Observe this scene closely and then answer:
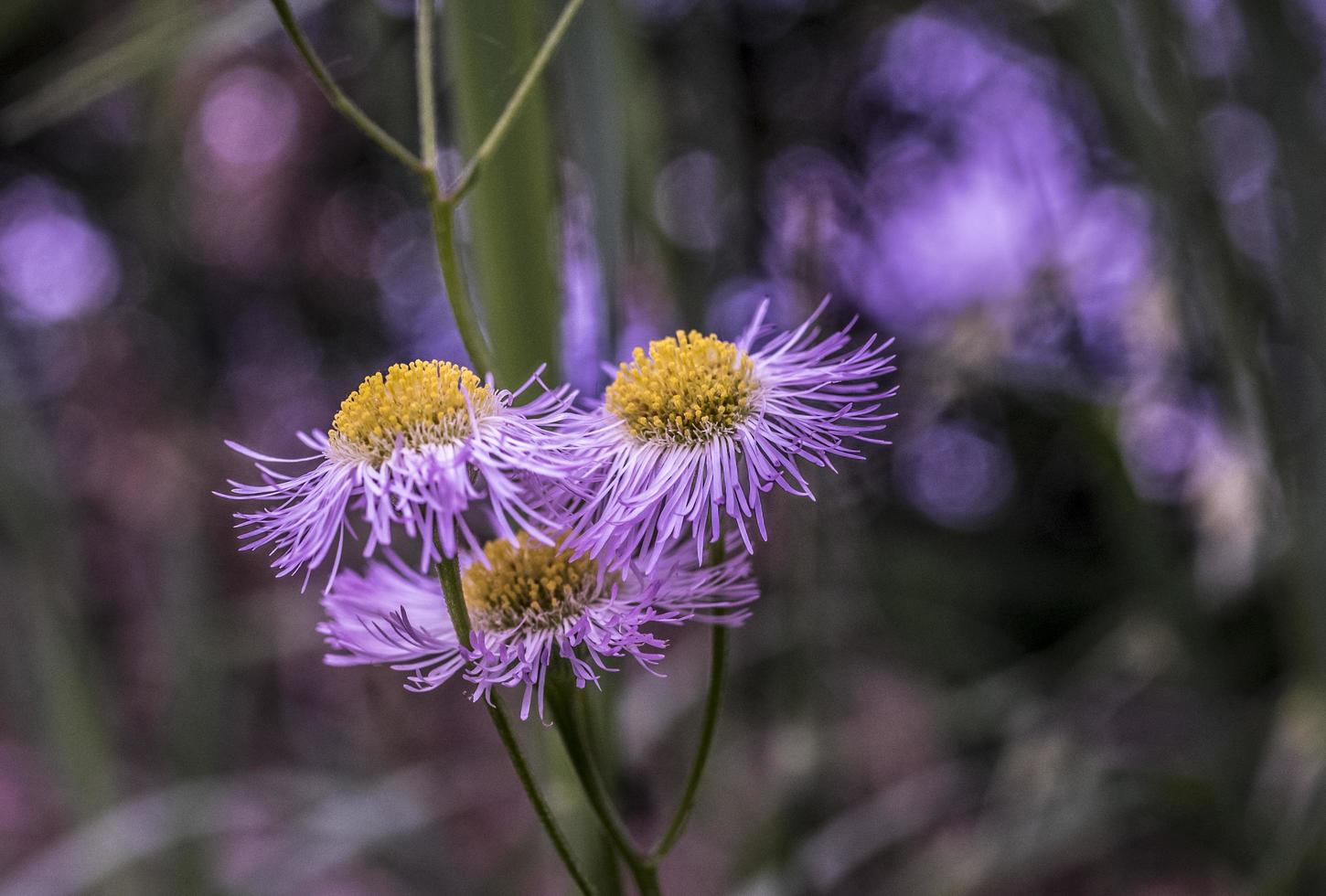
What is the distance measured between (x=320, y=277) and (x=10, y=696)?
2.16 feet

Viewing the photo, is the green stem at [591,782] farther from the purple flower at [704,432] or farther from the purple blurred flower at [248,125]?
the purple blurred flower at [248,125]

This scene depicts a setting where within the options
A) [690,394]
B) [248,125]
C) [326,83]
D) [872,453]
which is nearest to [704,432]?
[690,394]

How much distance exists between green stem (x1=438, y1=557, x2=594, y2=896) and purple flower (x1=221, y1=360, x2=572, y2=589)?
2 cm

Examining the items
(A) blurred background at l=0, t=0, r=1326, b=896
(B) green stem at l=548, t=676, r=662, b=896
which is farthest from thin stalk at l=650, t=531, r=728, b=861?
(A) blurred background at l=0, t=0, r=1326, b=896

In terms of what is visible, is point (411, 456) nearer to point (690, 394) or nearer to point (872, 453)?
point (690, 394)

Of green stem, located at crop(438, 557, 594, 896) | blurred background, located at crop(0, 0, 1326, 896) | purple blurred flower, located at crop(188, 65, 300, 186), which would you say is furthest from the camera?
purple blurred flower, located at crop(188, 65, 300, 186)

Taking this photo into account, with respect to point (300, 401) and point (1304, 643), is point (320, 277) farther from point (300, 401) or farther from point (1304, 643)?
point (1304, 643)

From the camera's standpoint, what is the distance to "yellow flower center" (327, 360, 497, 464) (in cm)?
25

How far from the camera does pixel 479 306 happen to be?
0.39 metres

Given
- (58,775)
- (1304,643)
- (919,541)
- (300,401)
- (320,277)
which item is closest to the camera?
(1304,643)

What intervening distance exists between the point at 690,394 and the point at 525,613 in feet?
0.23

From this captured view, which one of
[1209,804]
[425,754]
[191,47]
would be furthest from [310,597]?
[1209,804]

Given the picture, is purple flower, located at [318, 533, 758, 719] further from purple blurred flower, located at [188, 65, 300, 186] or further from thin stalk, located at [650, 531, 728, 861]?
purple blurred flower, located at [188, 65, 300, 186]

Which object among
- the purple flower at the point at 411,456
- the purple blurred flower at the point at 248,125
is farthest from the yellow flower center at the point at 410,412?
the purple blurred flower at the point at 248,125
